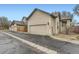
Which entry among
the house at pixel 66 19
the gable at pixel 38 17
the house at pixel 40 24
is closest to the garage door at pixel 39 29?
the house at pixel 40 24

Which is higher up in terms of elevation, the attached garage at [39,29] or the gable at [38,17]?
the gable at [38,17]

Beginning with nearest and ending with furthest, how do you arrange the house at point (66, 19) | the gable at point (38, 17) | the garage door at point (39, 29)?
the house at point (66, 19)
the gable at point (38, 17)
the garage door at point (39, 29)

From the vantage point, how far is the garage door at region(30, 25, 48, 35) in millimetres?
6047

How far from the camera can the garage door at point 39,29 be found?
6.05 m

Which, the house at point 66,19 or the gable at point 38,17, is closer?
the house at point 66,19

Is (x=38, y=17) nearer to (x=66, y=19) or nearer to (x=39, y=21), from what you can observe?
(x=39, y=21)

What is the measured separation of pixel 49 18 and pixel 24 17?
3.79ft

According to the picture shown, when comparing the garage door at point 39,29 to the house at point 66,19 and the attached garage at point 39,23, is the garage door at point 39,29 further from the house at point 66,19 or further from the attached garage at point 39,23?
the house at point 66,19

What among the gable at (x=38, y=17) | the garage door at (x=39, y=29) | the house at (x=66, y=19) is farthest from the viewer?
the garage door at (x=39, y=29)

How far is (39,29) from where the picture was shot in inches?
247

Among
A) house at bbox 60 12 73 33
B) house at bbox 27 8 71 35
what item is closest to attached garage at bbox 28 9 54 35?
house at bbox 27 8 71 35

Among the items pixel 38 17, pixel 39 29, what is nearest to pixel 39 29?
pixel 39 29
